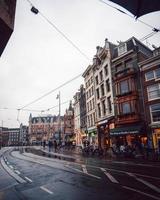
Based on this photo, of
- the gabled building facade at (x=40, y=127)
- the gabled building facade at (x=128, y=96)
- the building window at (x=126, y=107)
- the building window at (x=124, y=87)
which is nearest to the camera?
the gabled building facade at (x=128, y=96)

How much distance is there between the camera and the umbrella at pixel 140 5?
7.84 meters

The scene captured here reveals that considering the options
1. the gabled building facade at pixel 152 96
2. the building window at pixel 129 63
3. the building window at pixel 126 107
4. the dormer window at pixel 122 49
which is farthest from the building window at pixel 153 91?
the dormer window at pixel 122 49

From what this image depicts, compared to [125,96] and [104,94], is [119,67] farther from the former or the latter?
[104,94]

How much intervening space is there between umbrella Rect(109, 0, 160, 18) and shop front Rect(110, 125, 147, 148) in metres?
20.2

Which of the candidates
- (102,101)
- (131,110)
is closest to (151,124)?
(131,110)

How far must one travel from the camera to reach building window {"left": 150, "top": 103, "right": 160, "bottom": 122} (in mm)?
26000

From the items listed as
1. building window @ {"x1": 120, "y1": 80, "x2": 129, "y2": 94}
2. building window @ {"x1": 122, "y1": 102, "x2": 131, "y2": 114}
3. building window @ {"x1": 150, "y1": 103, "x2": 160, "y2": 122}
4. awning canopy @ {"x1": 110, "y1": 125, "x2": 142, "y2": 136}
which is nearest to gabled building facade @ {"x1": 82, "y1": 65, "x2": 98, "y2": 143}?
awning canopy @ {"x1": 110, "y1": 125, "x2": 142, "y2": 136}

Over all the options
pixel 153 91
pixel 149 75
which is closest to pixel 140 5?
pixel 153 91

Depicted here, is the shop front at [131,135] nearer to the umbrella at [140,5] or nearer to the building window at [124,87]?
the building window at [124,87]

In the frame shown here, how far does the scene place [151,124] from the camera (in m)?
26.3

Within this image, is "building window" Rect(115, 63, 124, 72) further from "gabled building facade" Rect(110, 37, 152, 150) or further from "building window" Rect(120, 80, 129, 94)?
"building window" Rect(120, 80, 129, 94)

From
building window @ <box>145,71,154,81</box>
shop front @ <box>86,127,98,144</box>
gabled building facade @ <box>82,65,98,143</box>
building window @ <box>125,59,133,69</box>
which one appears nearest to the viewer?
building window @ <box>145,71,154,81</box>

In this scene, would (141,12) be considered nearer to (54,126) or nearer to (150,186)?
(150,186)

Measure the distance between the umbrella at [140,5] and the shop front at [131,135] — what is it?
2019 centimetres
